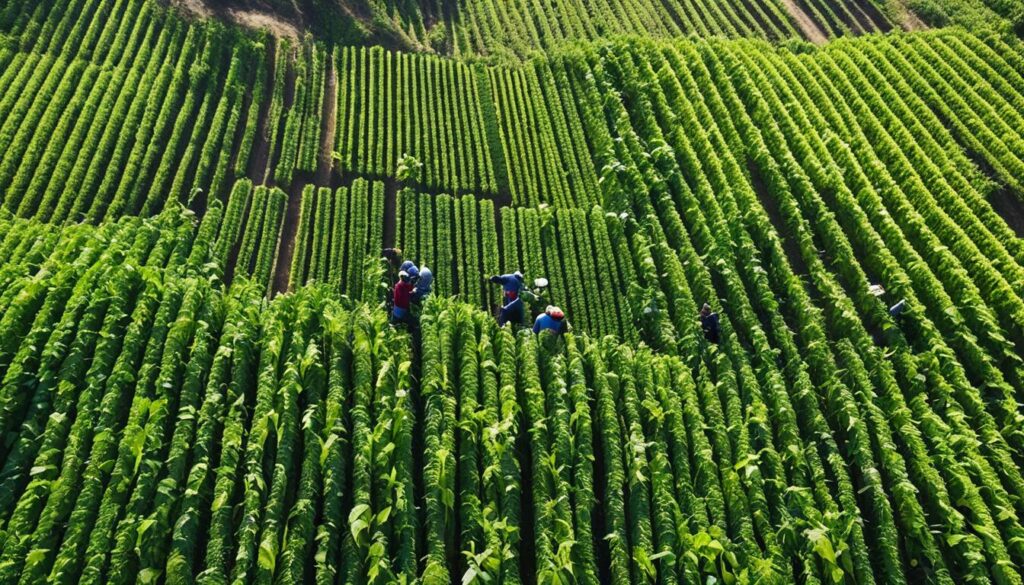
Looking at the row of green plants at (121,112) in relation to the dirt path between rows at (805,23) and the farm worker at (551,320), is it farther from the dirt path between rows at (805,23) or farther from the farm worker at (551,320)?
the dirt path between rows at (805,23)

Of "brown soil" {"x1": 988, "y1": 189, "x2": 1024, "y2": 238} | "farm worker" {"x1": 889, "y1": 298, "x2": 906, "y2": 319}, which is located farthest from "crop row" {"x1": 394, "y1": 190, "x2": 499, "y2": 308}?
"brown soil" {"x1": 988, "y1": 189, "x2": 1024, "y2": 238}

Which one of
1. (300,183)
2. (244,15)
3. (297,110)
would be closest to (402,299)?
(300,183)

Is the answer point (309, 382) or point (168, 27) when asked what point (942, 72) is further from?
point (168, 27)

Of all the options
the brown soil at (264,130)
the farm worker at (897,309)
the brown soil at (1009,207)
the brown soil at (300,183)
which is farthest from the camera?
the brown soil at (264,130)

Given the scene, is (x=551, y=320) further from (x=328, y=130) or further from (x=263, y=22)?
(x=263, y=22)

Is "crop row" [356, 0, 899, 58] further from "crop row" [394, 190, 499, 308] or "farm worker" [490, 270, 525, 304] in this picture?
"farm worker" [490, 270, 525, 304]

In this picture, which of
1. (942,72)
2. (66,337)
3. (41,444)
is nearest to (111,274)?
(66,337)

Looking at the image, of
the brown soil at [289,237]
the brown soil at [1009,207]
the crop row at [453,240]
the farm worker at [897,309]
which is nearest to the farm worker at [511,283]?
the crop row at [453,240]

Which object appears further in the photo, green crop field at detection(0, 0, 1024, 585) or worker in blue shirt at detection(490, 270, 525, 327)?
worker in blue shirt at detection(490, 270, 525, 327)
